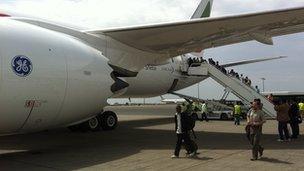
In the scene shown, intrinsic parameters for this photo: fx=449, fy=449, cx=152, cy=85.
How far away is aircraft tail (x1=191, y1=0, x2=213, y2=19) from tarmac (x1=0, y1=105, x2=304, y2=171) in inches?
405

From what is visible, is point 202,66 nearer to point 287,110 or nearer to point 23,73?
point 287,110

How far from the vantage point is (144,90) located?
68.1ft

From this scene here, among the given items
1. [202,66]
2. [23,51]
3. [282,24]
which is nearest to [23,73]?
[23,51]

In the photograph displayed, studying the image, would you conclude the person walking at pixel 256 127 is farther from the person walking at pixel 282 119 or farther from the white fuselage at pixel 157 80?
the white fuselage at pixel 157 80

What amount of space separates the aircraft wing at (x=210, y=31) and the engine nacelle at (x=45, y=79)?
1933 millimetres

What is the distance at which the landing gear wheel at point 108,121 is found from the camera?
762 inches

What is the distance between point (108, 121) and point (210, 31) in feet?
23.6

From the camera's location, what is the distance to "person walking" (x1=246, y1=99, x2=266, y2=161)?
10.7 metres

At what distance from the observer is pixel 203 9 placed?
2483cm

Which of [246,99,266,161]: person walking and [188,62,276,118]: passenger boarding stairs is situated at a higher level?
[188,62,276,118]: passenger boarding stairs

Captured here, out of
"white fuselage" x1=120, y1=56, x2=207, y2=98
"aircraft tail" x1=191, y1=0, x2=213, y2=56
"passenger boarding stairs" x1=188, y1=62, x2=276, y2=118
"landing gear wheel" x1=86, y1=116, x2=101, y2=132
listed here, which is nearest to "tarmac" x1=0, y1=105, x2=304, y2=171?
"landing gear wheel" x1=86, y1=116, x2=101, y2=132

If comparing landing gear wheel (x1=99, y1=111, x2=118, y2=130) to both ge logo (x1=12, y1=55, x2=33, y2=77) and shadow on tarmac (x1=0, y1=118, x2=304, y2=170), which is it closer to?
shadow on tarmac (x1=0, y1=118, x2=304, y2=170)

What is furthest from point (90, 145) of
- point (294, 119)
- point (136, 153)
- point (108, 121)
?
point (294, 119)

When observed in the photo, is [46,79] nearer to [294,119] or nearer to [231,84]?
[294,119]
